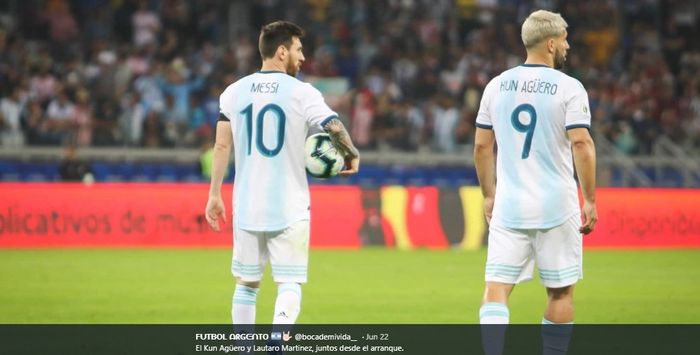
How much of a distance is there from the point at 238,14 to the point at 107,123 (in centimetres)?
541

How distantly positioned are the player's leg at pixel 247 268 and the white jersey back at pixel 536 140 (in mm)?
1721

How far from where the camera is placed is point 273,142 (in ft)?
29.2

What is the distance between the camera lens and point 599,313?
13.3m

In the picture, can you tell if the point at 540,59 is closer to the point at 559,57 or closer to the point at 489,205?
the point at 559,57

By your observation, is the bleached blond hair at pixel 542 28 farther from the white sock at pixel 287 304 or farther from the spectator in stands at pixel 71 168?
the spectator in stands at pixel 71 168

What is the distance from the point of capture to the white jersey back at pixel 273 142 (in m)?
8.90

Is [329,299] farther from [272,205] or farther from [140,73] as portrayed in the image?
[140,73]

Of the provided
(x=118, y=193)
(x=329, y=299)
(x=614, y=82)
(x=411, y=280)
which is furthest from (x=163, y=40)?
(x=329, y=299)

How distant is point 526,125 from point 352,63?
69.1 ft

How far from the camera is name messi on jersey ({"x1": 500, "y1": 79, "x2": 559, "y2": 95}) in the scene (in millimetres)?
8195

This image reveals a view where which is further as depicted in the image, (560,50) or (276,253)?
(276,253)

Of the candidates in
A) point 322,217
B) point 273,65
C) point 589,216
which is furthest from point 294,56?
point 322,217

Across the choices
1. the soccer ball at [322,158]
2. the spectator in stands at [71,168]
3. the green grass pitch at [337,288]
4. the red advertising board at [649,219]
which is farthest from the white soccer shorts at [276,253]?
the spectator in stands at [71,168]
